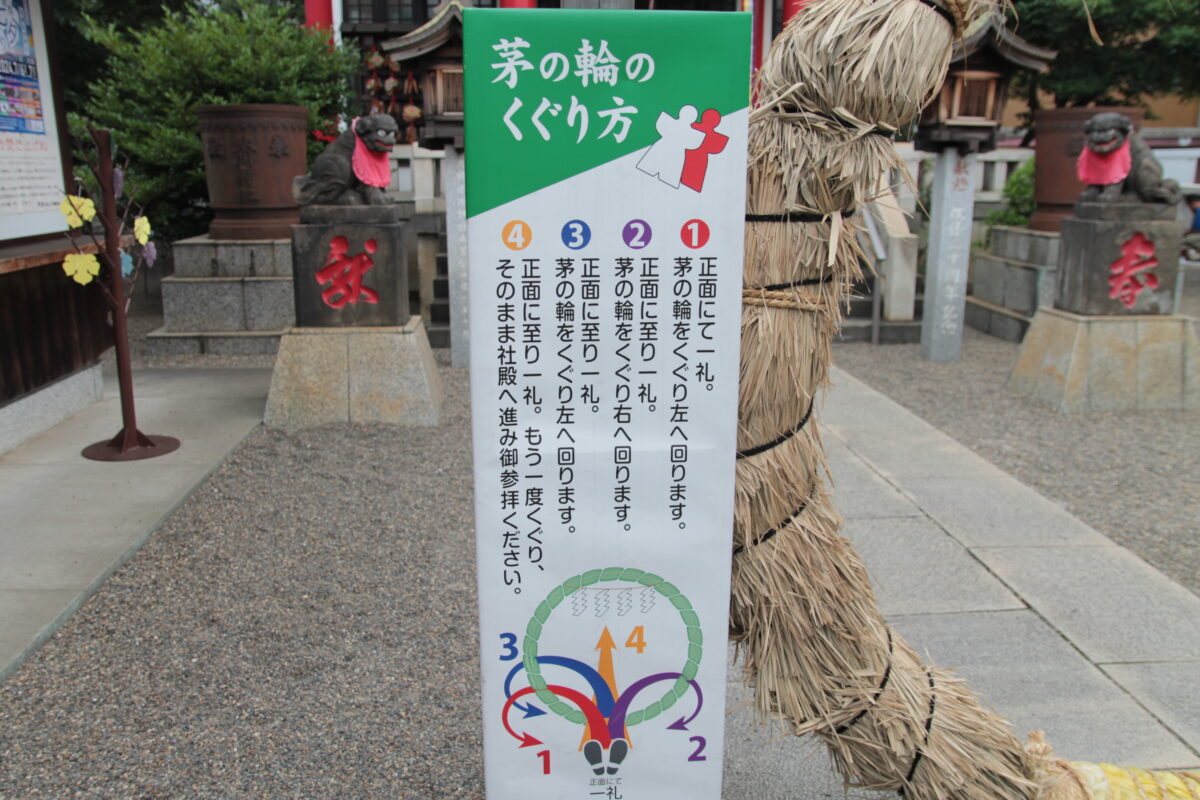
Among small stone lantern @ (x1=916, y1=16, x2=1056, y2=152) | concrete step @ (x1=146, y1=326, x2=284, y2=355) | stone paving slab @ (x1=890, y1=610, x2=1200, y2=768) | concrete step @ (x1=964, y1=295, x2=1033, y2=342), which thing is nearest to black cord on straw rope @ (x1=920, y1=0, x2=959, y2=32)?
stone paving slab @ (x1=890, y1=610, x2=1200, y2=768)

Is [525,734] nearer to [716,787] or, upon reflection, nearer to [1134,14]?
[716,787]

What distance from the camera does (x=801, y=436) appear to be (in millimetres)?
2307

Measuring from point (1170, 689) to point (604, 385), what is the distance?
2688 mm

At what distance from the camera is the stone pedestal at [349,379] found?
6.71m

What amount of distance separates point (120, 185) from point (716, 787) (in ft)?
17.3

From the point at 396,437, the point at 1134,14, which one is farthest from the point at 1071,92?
the point at 396,437

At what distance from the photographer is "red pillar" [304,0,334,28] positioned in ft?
43.0

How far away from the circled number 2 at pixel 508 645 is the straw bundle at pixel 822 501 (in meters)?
0.54

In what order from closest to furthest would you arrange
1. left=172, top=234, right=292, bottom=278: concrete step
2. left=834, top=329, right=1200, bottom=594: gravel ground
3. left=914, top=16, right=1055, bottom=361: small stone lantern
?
left=834, top=329, right=1200, bottom=594: gravel ground, left=914, top=16, right=1055, bottom=361: small stone lantern, left=172, top=234, right=292, bottom=278: concrete step

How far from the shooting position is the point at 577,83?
2006 mm

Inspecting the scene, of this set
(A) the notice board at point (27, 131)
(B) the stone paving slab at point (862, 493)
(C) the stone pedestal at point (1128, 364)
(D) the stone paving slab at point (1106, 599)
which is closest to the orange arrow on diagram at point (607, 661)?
(D) the stone paving slab at point (1106, 599)

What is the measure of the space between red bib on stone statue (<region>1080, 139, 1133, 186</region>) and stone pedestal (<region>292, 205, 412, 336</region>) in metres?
5.16

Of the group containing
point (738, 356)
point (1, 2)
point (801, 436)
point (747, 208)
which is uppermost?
point (1, 2)

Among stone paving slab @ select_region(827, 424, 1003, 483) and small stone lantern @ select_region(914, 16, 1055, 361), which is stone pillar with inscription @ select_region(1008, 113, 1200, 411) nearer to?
small stone lantern @ select_region(914, 16, 1055, 361)
